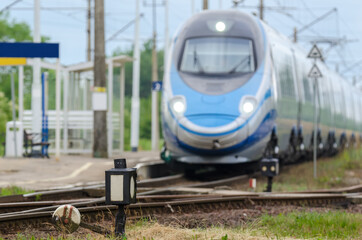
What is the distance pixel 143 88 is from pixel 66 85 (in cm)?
7768

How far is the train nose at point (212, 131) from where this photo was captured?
13.6 meters

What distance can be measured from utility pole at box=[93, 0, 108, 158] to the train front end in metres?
7.30

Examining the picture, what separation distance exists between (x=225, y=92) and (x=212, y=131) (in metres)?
1.00

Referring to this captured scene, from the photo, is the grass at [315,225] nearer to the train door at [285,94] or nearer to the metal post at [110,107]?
the train door at [285,94]

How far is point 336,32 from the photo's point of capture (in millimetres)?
37844

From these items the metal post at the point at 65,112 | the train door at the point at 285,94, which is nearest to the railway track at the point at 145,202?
the train door at the point at 285,94

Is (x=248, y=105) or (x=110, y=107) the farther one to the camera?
(x=110, y=107)

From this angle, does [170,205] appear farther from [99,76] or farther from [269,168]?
[99,76]

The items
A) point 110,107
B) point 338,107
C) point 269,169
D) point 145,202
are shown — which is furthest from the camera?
point 338,107

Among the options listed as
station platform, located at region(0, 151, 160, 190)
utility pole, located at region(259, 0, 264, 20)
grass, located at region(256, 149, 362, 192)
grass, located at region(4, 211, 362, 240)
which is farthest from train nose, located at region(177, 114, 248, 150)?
utility pole, located at region(259, 0, 264, 20)

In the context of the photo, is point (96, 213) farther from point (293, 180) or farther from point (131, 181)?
point (293, 180)

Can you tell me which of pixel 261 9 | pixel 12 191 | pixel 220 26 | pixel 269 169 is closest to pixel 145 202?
pixel 12 191

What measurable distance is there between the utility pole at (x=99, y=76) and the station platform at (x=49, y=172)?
2473mm

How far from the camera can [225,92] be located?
14250mm
